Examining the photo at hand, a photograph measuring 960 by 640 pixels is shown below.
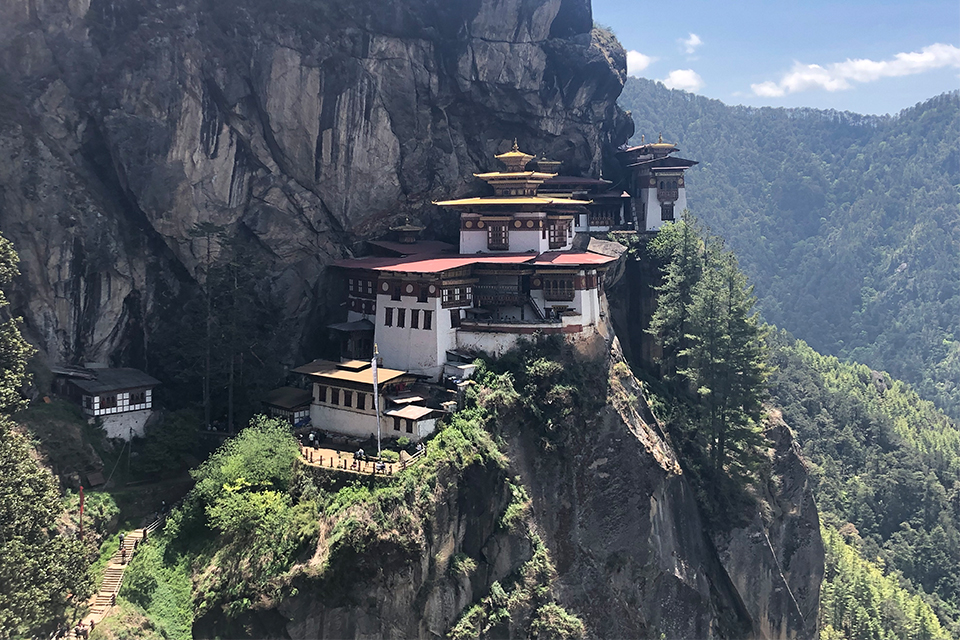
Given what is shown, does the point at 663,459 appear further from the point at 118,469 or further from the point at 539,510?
the point at 118,469

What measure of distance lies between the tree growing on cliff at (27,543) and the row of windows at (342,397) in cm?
1499

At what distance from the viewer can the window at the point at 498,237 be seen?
197 ft

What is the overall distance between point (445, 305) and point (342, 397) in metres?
9.37

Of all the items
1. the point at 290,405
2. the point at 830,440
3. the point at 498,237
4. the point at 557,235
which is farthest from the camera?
the point at 830,440

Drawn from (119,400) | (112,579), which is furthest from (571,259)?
(112,579)

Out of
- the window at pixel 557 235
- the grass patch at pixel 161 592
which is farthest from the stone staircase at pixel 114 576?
the window at pixel 557 235

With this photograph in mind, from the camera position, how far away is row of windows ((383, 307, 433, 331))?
51750 mm

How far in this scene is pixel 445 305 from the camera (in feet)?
171

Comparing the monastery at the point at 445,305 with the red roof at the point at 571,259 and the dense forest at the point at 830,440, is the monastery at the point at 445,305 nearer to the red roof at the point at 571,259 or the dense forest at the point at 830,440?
the red roof at the point at 571,259

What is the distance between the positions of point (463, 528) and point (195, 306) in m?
23.0

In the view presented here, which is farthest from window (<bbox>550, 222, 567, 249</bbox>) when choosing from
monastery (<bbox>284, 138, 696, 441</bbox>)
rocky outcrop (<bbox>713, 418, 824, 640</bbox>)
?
rocky outcrop (<bbox>713, 418, 824, 640</bbox>)

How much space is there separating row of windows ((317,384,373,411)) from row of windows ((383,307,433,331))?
7.29m

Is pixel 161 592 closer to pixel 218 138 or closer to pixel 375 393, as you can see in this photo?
pixel 375 393

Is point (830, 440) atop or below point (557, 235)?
below
